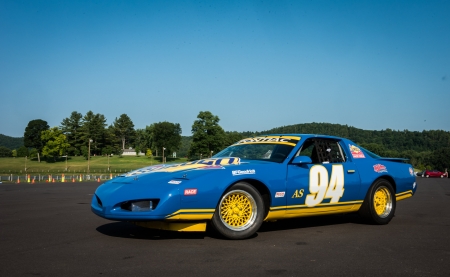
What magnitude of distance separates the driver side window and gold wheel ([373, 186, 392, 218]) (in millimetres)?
909

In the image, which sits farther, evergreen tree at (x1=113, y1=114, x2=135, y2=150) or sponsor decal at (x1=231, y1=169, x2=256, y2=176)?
evergreen tree at (x1=113, y1=114, x2=135, y2=150)

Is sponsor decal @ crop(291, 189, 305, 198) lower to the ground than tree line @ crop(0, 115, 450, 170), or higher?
lower

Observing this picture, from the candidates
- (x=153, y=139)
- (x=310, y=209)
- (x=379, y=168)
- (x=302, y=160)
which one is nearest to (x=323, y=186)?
(x=310, y=209)

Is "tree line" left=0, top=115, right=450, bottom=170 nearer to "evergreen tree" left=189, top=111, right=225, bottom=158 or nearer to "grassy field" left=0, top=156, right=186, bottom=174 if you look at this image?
"evergreen tree" left=189, top=111, right=225, bottom=158

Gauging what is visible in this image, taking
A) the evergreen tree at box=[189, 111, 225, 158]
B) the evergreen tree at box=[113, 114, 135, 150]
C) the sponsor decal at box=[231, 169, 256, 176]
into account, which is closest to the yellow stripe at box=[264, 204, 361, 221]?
the sponsor decal at box=[231, 169, 256, 176]

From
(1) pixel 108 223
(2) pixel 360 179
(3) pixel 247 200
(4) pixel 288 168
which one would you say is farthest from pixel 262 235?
(1) pixel 108 223

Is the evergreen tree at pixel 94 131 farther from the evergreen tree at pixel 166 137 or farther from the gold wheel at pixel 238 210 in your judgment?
the gold wheel at pixel 238 210

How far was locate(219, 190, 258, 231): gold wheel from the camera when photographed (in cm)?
540

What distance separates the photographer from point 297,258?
4.33 m

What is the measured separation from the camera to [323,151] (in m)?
6.97

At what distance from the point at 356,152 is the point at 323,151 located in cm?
62

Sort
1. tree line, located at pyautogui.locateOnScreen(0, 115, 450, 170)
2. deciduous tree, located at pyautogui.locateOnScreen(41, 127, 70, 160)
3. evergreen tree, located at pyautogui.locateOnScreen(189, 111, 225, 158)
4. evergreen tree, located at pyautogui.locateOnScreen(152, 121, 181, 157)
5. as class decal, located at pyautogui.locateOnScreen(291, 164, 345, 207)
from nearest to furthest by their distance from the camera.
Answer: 1. as class decal, located at pyautogui.locateOnScreen(291, 164, 345, 207)
2. evergreen tree, located at pyautogui.locateOnScreen(189, 111, 225, 158)
3. tree line, located at pyautogui.locateOnScreen(0, 115, 450, 170)
4. deciduous tree, located at pyautogui.locateOnScreen(41, 127, 70, 160)
5. evergreen tree, located at pyautogui.locateOnScreen(152, 121, 181, 157)

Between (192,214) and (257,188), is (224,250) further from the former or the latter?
(257,188)

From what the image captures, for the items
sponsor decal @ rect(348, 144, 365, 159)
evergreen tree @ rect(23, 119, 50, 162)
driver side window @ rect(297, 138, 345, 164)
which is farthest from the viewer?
evergreen tree @ rect(23, 119, 50, 162)
